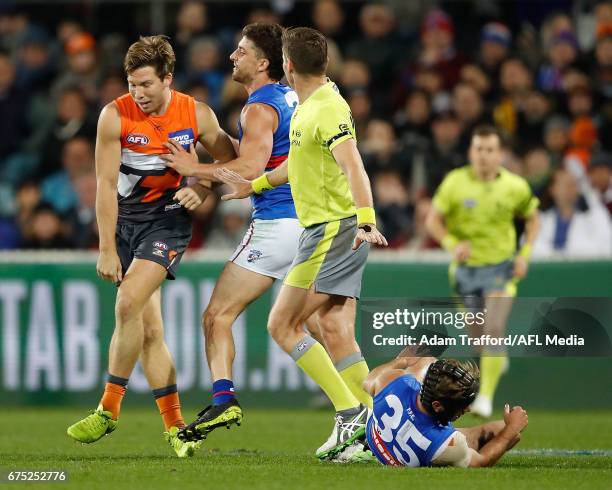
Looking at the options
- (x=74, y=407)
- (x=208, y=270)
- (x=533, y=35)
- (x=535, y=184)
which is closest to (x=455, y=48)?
(x=533, y=35)

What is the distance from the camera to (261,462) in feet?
25.7

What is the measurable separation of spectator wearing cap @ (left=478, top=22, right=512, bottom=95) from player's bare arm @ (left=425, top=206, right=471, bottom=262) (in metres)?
3.76

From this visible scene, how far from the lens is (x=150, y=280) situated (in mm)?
7969

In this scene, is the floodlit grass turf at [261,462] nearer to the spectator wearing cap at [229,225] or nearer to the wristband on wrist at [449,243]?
the wristband on wrist at [449,243]

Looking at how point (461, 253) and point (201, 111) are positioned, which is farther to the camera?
point (461, 253)

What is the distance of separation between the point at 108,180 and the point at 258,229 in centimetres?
101

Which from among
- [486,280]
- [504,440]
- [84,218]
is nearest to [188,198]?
[504,440]

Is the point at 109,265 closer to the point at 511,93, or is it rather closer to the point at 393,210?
the point at 393,210

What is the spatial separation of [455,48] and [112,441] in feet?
27.7

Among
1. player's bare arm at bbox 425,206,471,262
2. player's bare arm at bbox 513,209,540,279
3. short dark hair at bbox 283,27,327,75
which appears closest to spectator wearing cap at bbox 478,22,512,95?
player's bare arm at bbox 425,206,471,262

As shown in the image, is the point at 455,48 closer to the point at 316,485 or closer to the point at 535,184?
the point at 535,184

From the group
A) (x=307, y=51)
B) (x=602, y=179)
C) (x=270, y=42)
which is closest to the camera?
(x=307, y=51)

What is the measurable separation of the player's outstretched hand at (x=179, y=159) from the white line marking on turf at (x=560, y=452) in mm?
2775

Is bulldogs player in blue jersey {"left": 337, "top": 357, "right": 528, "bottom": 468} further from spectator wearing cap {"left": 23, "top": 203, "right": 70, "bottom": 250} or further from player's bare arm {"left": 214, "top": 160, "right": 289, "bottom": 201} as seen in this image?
spectator wearing cap {"left": 23, "top": 203, "right": 70, "bottom": 250}
